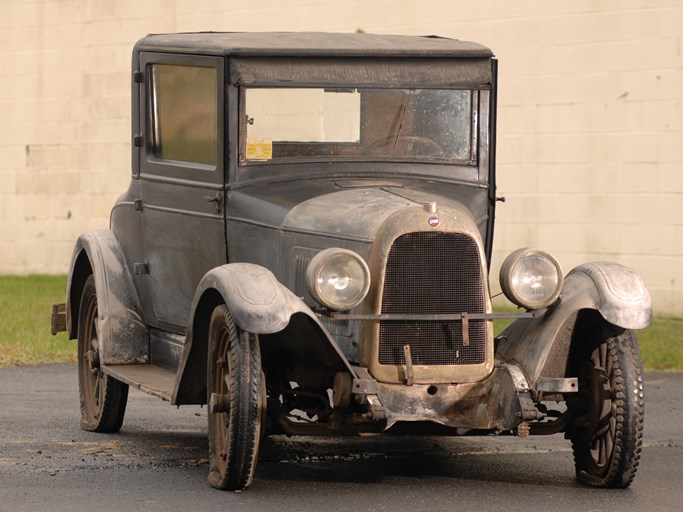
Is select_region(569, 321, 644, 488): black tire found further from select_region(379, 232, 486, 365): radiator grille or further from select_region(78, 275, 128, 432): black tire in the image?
select_region(78, 275, 128, 432): black tire

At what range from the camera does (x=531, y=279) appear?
256 inches

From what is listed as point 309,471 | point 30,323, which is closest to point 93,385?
point 309,471

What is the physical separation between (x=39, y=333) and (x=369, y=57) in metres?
6.29

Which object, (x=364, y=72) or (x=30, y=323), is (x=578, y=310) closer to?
(x=364, y=72)

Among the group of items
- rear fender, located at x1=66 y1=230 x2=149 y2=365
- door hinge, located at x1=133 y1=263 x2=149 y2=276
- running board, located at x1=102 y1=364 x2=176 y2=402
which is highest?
door hinge, located at x1=133 y1=263 x2=149 y2=276

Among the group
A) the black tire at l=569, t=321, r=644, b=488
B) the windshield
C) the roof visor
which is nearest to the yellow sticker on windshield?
the windshield

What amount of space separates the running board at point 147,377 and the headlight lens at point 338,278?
1.10 metres

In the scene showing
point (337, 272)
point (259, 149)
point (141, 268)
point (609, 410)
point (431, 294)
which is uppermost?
point (259, 149)

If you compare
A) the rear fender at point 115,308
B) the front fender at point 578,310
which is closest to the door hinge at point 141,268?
the rear fender at point 115,308

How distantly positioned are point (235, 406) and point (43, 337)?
6.77 metres

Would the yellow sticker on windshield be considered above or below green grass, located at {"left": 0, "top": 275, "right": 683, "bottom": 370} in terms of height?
above

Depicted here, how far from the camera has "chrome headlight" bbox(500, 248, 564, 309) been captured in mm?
6453

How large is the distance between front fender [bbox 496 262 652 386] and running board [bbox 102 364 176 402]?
1.61 meters

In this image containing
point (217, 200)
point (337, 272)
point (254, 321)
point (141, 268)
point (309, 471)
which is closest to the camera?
point (254, 321)
